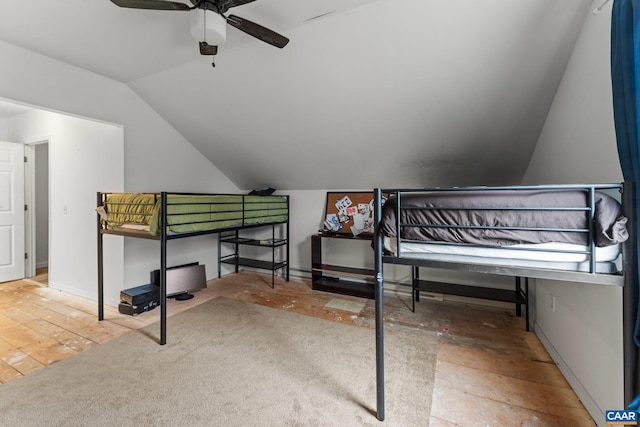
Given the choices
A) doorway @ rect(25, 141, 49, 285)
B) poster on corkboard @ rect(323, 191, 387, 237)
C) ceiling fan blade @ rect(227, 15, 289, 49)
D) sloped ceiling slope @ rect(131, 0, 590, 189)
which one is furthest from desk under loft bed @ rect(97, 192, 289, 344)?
doorway @ rect(25, 141, 49, 285)

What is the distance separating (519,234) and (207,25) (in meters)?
1.88

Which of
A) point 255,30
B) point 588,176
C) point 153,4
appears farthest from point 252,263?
point 588,176

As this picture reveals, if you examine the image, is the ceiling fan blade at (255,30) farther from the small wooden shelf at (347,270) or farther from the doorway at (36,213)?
the doorway at (36,213)

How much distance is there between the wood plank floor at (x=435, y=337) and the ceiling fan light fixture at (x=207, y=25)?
2.44m

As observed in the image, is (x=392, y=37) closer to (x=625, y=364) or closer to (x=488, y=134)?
(x=488, y=134)

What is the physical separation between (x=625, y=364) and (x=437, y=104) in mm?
1951

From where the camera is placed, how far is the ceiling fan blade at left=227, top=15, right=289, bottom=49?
63.2 inches

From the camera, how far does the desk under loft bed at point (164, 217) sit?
2.23 metres

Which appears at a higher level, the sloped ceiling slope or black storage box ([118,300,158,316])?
the sloped ceiling slope

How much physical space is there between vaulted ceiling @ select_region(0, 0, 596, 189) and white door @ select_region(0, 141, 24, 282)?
8.08 feet

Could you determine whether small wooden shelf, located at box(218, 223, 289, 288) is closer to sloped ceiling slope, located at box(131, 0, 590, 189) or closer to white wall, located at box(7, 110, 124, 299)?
sloped ceiling slope, located at box(131, 0, 590, 189)

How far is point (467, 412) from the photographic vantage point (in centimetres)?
155

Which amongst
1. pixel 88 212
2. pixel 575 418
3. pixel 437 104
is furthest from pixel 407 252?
pixel 88 212

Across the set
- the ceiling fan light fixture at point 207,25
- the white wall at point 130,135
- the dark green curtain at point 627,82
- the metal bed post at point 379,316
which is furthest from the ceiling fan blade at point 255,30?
the white wall at point 130,135
